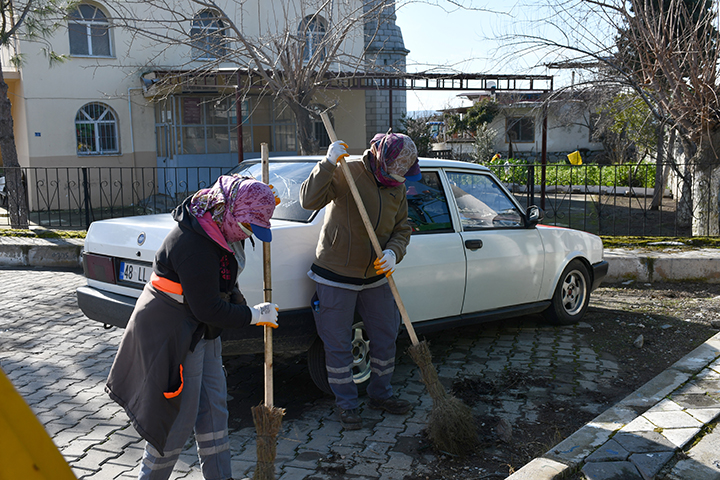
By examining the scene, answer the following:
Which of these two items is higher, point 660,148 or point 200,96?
point 200,96

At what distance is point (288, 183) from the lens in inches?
179

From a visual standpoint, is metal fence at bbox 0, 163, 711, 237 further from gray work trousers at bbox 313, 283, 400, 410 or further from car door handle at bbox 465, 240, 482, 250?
gray work trousers at bbox 313, 283, 400, 410

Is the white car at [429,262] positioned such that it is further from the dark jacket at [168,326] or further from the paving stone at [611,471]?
the paving stone at [611,471]

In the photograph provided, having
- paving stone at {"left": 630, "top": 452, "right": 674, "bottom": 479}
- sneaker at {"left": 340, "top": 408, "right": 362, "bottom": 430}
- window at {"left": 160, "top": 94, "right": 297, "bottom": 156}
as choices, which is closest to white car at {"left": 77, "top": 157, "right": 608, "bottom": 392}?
→ sneaker at {"left": 340, "top": 408, "right": 362, "bottom": 430}

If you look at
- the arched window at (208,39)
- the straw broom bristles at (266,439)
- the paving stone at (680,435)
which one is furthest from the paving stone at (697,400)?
the arched window at (208,39)

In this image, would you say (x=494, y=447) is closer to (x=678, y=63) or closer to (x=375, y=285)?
(x=375, y=285)

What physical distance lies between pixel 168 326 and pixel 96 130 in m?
17.3

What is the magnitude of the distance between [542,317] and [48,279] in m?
6.51

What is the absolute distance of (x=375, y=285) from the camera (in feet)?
13.3

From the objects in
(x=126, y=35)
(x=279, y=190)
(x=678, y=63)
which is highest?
(x=126, y=35)

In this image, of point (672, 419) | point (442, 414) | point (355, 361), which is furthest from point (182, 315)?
point (672, 419)

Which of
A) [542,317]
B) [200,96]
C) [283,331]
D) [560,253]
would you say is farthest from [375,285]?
[200,96]

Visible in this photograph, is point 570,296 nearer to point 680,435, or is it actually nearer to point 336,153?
point 680,435

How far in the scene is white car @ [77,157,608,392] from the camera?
13.0ft
